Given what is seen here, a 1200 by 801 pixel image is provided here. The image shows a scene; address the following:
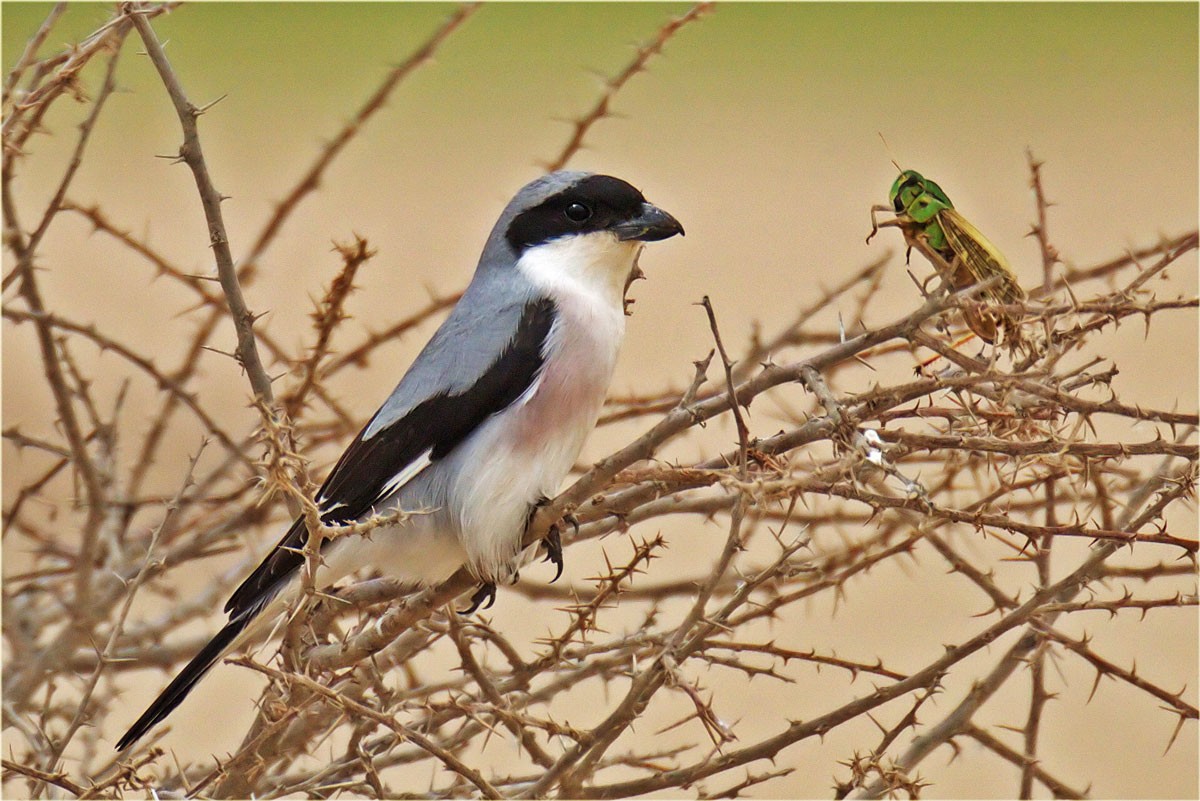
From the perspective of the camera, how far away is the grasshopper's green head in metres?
1.45

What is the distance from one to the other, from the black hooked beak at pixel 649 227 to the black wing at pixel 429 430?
0.18m

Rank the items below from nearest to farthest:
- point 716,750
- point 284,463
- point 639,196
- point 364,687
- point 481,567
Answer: point 284,463 < point 716,750 < point 364,687 < point 481,567 < point 639,196

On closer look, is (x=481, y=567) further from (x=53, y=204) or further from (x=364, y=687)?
(x=53, y=204)

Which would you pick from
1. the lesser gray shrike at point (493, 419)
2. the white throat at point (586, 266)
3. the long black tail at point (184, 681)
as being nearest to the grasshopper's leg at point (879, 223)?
the lesser gray shrike at point (493, 419)

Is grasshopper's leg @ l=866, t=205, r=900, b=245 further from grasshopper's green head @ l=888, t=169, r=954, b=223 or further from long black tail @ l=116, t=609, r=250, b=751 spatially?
long black tail @ l=116, t=609, r=250, b=751

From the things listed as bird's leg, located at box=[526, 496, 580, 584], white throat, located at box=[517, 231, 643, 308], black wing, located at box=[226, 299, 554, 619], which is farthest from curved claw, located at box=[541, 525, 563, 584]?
white throat, located at box=[517, 231, 643, 308]

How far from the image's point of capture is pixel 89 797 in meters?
1.35

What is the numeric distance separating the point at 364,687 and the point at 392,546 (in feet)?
1.39

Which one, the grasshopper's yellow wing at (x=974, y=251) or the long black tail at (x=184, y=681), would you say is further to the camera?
the long black tail at (x=184, y=681)

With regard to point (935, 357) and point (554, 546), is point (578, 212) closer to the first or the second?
point (554, 546)

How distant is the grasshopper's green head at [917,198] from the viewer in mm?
1446

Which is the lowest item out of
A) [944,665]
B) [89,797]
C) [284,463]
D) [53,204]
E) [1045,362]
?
[89,797]

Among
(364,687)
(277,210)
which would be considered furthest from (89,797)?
(277,210)

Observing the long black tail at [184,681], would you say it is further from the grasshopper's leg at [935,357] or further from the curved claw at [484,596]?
the grasshopper's leg at [935,357]
